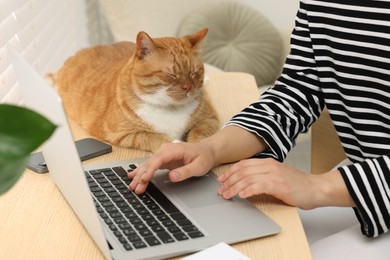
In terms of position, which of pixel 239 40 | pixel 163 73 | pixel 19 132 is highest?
pixel 19 132

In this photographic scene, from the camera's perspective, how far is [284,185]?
0.83 meters

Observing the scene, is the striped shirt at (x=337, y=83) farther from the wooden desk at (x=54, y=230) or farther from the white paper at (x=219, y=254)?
the white paper at (x=219, y=254)

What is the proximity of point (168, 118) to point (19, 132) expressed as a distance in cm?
74

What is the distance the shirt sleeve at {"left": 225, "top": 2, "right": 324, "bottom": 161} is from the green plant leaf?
0.72m

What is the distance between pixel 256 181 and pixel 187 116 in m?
0.29

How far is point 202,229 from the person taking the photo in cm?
76

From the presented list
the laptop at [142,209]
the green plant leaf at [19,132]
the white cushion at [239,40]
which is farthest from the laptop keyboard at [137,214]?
the white cushion at [239,40]

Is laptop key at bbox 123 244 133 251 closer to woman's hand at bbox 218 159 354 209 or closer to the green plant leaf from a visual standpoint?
woman's hand at bbox 218 159 354 209

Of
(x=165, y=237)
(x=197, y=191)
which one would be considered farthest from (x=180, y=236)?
(x=197, y=191)

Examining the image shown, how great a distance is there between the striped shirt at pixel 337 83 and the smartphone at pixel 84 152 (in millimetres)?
242

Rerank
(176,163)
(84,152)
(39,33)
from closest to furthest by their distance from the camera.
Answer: (176,163)
(84,152)
(39,33)

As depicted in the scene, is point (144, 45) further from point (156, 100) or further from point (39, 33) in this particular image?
point (39, 33)

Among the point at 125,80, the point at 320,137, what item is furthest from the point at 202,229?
the point at 320,137

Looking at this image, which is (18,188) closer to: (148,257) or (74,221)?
(74,221)
